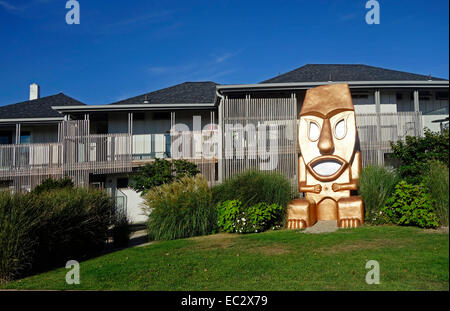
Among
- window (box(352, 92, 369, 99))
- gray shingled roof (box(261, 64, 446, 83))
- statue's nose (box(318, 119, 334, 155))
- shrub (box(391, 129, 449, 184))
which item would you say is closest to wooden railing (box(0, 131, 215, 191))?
gray shingled roof (box(261, 64, 446, 83))

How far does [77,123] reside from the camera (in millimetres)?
17562

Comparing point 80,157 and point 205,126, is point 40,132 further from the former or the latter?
point 205,126

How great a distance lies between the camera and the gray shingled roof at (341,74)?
1884cm

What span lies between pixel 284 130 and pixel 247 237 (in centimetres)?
672

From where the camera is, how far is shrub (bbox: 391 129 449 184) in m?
11.7

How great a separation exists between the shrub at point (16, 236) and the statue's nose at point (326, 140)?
715 cm

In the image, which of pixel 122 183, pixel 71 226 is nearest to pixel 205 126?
pixel 122 183

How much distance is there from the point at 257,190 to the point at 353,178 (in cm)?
257

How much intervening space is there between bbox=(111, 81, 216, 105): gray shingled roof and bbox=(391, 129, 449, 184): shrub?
937 centimetres

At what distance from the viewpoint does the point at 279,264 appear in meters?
7.14

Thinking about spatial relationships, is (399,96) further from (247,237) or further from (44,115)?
(44,115)

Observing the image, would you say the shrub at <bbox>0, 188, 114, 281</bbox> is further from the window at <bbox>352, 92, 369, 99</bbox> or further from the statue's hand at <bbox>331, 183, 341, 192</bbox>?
the window at <bbox>352, 92, 369, 99</bbox>
